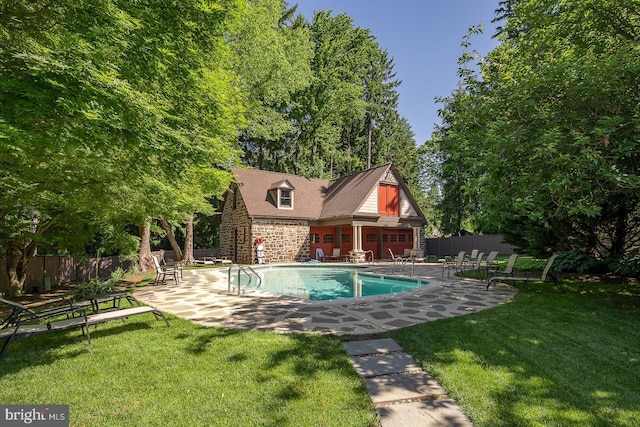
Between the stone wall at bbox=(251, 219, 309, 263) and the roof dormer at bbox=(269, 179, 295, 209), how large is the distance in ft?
4.19

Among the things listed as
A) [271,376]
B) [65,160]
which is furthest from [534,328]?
[65,160]

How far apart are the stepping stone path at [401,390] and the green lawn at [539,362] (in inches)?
6.0

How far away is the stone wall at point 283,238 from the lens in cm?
2103

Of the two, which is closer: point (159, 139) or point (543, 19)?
point (159, 139)

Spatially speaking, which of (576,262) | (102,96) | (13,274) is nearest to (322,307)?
(102,96)

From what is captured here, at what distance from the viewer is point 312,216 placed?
75.2 feet

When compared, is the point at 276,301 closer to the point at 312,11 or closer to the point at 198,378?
the point at 198,378

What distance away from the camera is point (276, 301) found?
26.9 feet

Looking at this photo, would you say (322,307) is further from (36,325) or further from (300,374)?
(36,325)

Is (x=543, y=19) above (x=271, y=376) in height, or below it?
above

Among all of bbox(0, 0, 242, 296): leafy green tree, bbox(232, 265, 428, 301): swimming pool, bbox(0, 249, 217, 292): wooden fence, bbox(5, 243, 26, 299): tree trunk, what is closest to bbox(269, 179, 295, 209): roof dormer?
bbox(232, 265, 428, 301): swimming pool

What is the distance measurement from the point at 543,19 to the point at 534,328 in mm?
7113

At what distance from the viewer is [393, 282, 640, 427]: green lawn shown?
3.11 m

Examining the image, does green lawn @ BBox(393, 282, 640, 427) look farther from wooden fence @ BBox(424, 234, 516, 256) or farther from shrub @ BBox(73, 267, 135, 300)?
wooden fence @ BBox(424, 234, 516, 256)
